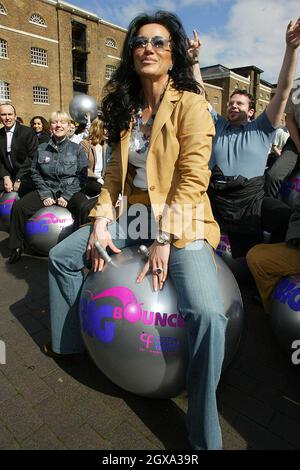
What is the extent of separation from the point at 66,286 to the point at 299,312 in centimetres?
179

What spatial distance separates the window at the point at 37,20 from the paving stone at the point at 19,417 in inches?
1383

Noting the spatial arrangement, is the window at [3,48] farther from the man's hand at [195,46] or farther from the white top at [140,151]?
the white top at [140,151]

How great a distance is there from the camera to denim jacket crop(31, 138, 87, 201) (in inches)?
199

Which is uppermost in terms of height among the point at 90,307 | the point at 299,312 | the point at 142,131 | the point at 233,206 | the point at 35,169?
the point at 142,131

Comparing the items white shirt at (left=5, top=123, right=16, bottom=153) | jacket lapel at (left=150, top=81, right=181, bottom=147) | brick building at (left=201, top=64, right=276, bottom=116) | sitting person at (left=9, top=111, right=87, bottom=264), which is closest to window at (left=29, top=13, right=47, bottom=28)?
Result: brick building at (left=201, top=64, right=276, bottom=116)

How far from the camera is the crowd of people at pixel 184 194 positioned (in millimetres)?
1896

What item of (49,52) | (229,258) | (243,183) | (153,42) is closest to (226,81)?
(49,52)

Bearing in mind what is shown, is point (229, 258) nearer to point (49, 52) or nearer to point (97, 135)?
point (97, 135)

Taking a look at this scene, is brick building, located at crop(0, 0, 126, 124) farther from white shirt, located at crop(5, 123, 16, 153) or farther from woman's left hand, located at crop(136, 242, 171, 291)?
woman's left hand, located at crop(136, 242, 171, 291)

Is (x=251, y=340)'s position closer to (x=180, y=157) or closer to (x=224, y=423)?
(x=224, y=423)

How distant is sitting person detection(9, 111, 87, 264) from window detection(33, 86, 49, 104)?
29001 millimetres

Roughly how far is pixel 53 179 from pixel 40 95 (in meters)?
29.8

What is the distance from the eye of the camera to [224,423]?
218cm
